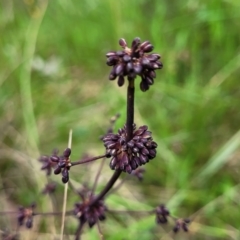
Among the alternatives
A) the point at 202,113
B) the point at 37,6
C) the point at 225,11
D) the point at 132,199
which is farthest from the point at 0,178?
the point at 225,11

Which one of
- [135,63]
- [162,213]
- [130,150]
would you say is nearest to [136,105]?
[162,213]

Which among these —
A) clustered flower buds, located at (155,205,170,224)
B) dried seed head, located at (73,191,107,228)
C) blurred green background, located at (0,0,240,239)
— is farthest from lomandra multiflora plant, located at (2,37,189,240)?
blurred green background, located at (0,0,240,239)

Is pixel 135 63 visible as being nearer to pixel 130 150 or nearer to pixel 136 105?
pixel 130 150

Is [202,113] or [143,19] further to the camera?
[143,19]

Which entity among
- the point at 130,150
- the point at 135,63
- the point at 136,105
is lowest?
the point at 130,150

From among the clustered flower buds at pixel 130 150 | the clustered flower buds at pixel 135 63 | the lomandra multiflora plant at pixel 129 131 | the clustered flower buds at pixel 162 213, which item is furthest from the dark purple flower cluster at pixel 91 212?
the clustered flower buds at pixel 135 63

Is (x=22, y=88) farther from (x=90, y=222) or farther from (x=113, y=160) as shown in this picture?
(x=113, y=160)
